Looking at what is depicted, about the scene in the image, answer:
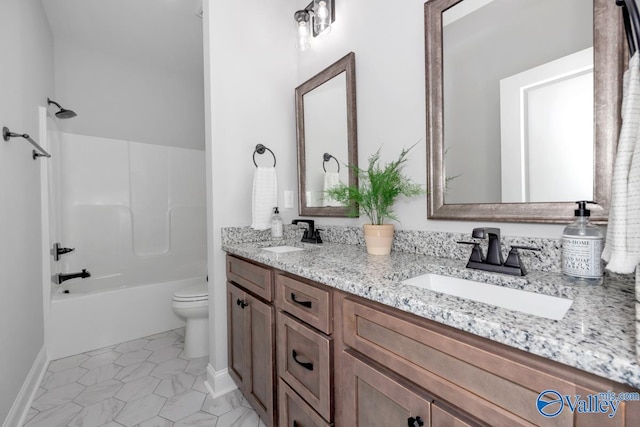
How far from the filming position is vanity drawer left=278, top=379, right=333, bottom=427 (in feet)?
3.19

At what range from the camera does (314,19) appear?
1.82 m

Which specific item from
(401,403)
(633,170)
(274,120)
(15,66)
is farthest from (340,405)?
Answer: (15,66)

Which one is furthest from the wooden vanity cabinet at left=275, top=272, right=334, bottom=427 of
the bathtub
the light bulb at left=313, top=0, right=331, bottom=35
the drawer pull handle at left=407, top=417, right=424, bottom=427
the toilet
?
the bathtub

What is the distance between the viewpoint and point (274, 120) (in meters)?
1.96

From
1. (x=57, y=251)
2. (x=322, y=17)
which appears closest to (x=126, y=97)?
(x=57, y=251)

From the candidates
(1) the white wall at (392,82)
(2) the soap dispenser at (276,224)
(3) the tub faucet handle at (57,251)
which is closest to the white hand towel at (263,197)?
(2) the soap dispenser at (276,224)

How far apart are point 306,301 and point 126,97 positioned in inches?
122

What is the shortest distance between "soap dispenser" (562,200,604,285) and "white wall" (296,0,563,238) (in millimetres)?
219

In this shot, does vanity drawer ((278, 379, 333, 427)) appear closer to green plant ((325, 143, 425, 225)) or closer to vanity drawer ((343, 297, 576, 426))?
vanity drawer ((343, 297, 576, 426))

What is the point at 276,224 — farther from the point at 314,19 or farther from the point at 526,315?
the point at 526,315

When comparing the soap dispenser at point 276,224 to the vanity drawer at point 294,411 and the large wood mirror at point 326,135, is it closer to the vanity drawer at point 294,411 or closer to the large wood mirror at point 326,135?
the large wood mirror at point 326,135

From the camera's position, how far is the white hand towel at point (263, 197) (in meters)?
1.79

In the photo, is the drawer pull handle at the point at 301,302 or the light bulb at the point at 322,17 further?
the light bulb at the point at 322,17

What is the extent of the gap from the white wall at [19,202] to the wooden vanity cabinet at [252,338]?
3.37ft
